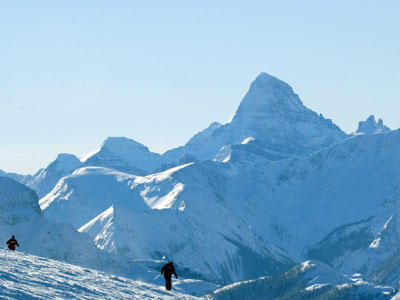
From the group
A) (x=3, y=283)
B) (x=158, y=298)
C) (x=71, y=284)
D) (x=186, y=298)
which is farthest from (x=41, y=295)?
(x=186, y=298)

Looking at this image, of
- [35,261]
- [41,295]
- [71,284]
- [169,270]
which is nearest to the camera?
[41,295]

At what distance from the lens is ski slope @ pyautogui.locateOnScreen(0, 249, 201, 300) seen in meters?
74.0

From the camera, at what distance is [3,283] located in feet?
242

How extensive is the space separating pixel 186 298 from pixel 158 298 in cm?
597

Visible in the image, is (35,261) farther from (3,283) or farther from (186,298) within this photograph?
(3,283)

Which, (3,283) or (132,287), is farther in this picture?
(132,287)

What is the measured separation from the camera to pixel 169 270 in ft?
300

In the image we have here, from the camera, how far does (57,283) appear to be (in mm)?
81250

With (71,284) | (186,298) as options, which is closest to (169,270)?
(186,298)

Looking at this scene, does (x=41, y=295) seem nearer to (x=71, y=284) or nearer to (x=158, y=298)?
(x=71, y=284)

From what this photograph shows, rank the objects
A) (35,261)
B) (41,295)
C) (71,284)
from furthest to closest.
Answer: (35,261) → (71,284) → (41,295)

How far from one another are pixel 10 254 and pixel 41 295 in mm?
28156

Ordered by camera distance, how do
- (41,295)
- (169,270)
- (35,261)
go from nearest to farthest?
(41,295)
(169,270)
(35,261)

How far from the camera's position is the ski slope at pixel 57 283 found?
7400 cm
